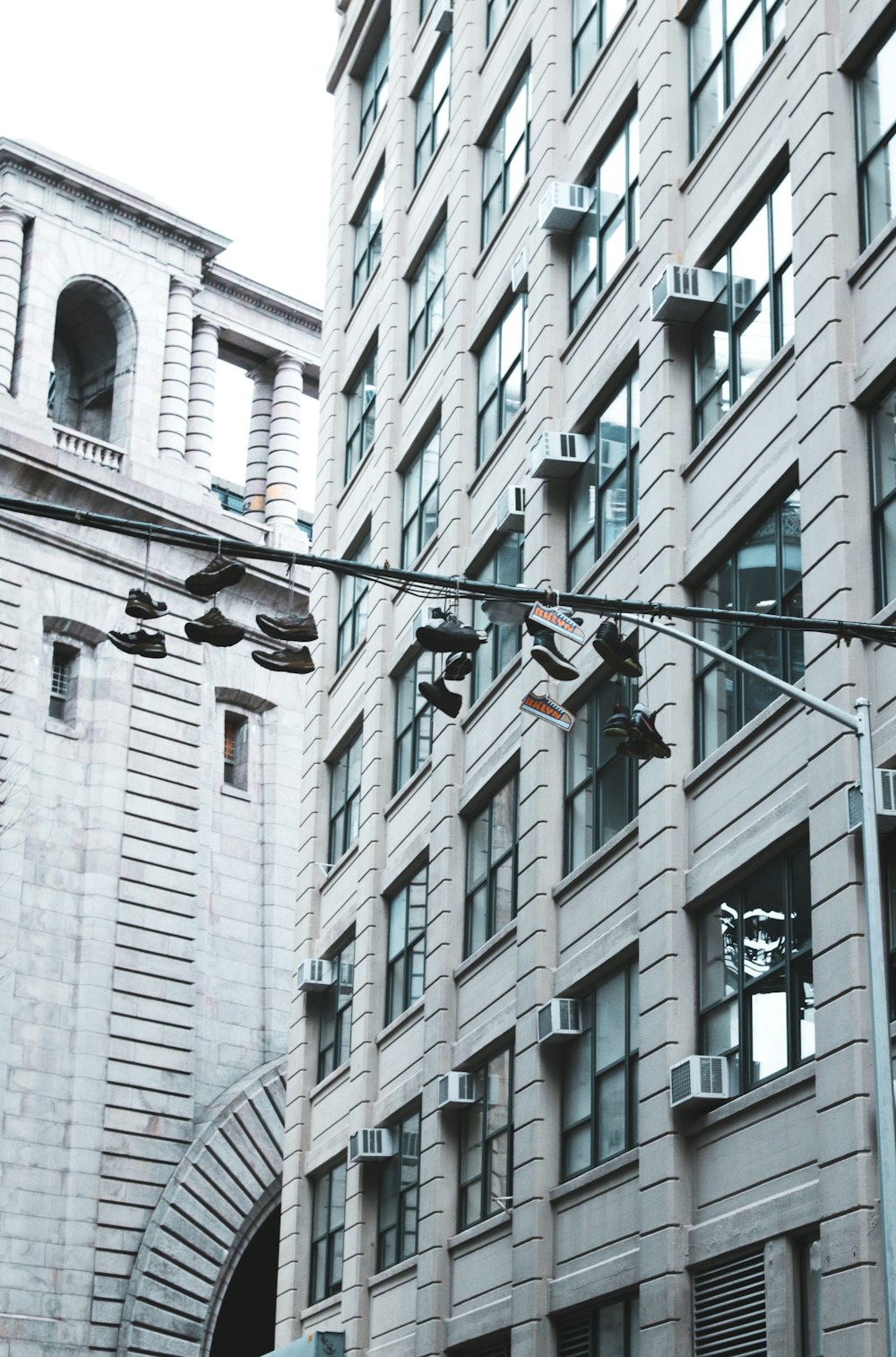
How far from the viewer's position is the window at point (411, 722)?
3528 cm

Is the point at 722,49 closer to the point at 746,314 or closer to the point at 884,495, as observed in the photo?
the point at 746,314

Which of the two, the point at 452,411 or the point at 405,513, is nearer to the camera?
the point at 452,411

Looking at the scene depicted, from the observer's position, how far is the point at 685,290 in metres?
25.2

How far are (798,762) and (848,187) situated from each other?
6.04 m

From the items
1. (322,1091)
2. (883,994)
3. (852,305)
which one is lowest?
(883,994)

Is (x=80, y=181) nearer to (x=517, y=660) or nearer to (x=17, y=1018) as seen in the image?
(x=17, y=1018)

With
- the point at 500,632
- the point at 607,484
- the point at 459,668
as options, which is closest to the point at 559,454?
the point at 607,484

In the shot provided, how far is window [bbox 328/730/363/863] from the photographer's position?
129ft

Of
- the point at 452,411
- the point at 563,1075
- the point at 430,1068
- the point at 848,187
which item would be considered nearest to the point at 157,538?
the point at 848,187

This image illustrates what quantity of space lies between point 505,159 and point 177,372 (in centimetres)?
2048

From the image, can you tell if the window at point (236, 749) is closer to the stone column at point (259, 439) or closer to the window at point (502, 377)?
the stone column at point (259, 439)

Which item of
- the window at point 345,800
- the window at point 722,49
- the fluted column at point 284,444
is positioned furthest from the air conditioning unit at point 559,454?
the fluted column at point 284,444

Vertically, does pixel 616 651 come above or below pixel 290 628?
below

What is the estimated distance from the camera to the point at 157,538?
14258 mm
